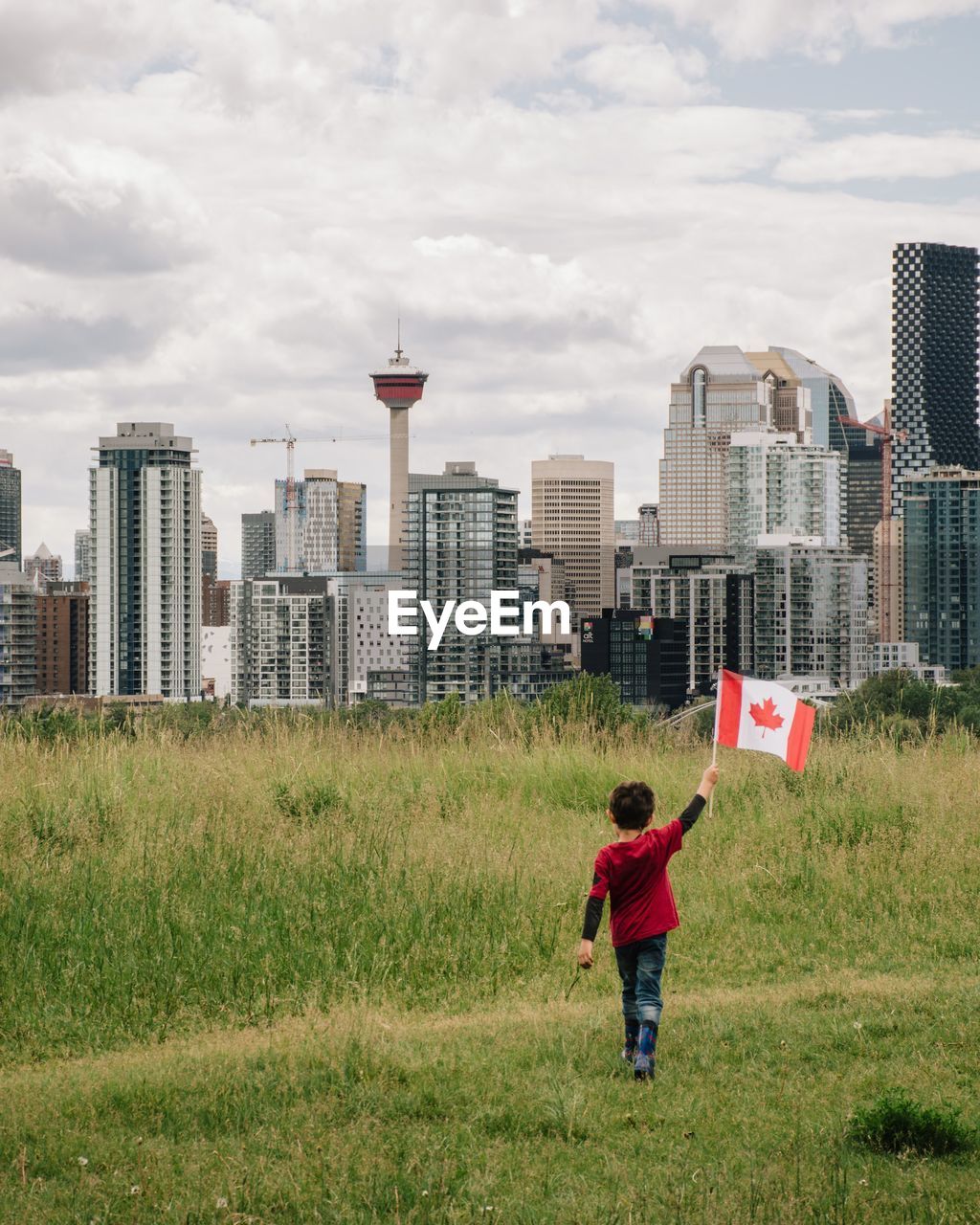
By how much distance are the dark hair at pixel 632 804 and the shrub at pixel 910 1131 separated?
1900mm

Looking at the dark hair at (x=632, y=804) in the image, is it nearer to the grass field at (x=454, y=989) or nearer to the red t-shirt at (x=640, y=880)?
the red t-shirt at (x=640, y=880)

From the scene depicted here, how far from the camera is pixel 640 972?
8.08 meters

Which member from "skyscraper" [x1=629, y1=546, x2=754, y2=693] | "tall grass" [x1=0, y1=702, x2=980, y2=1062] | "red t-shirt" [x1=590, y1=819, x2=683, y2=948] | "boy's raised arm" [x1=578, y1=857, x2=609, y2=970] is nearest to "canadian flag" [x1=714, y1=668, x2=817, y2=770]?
"tall grass" [x1=0, y1=702, x2=980, y2=1062]

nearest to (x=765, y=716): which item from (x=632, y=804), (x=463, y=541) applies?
(x=632, y=804)

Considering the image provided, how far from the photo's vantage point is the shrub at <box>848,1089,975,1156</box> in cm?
659

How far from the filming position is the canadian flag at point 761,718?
420 inches

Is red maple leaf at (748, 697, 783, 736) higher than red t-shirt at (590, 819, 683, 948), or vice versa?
red maple leaf at (748, 697, 783, 736)

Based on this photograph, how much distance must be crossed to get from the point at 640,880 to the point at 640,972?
0.45 meters

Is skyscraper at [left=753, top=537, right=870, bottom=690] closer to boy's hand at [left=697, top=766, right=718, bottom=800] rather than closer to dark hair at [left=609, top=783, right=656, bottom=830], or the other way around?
boy's hand at [left=697, top=766, right=718, bottom=800]

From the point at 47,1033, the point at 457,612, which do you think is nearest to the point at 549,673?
the point at 457,612

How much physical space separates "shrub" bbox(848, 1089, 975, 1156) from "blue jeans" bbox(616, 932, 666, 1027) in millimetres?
1482

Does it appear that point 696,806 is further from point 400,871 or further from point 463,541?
point 463,541

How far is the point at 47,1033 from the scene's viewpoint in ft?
28.9

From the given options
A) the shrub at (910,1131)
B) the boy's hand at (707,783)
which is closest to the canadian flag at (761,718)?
the boy's hand at (707,783)
